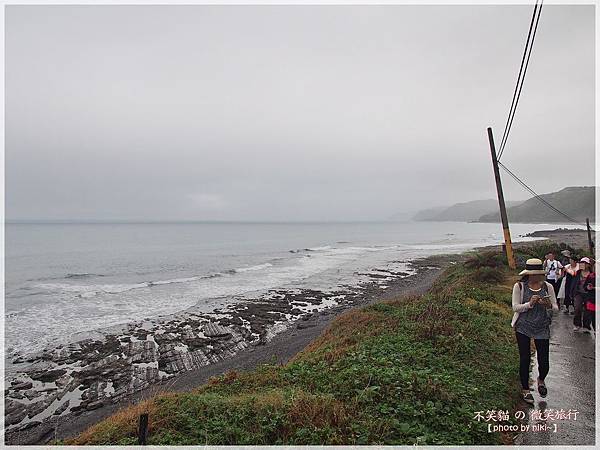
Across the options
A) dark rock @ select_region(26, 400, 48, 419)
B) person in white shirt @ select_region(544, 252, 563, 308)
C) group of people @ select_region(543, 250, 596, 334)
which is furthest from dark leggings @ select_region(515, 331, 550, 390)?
dark rock @ select_region(26, 400, 48, 419)

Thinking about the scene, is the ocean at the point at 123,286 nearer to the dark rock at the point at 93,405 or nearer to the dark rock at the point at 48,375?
the dark rock at the point at 48,375

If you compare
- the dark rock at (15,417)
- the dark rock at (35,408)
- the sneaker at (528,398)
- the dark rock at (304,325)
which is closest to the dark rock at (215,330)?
the dark rock at (304,325)

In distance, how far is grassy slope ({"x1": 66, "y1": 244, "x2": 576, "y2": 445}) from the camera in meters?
5.06

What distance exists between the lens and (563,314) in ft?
37.9

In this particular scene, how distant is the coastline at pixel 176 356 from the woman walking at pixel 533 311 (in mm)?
6090

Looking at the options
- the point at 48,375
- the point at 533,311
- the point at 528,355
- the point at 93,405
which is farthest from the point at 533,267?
the point at 48,375

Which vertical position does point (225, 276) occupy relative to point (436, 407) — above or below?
below

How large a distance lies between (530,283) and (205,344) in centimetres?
1415

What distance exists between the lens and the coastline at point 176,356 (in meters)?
10.5

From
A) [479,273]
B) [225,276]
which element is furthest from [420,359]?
[225,276]

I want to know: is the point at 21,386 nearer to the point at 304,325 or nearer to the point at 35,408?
the point at 35,408

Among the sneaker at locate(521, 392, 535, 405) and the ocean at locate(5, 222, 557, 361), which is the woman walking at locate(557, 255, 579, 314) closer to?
the sneaker at locate(521, 392, 535, 405)

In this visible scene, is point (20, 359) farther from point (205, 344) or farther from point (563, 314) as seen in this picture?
point (563, 314)

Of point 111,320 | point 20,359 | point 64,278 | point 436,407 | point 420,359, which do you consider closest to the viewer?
point 436,407
